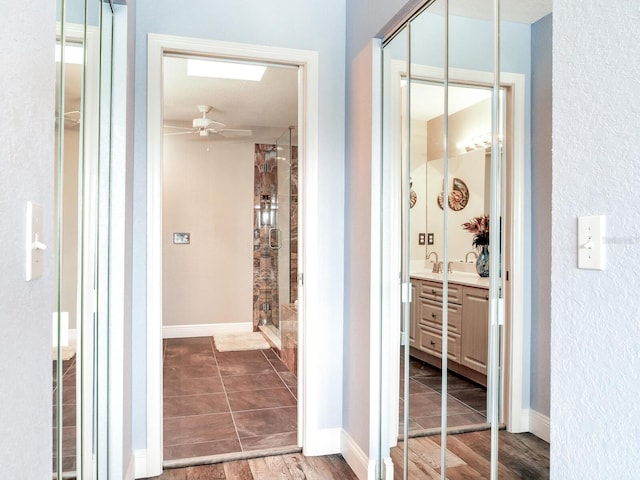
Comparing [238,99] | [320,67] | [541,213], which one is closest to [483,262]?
[541,213]

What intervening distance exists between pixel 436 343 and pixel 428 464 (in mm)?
496

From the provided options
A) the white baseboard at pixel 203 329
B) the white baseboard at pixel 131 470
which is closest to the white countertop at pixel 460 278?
the white baseboard at pixel 131 470

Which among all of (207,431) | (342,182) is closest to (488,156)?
(342,182)

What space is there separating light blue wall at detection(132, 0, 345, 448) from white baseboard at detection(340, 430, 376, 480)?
12cm

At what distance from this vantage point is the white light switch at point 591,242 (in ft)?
3.12

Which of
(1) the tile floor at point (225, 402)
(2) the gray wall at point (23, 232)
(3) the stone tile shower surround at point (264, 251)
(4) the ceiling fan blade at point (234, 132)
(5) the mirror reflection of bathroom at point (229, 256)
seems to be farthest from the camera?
(4) the ceiling fan blade at point (234, 132)

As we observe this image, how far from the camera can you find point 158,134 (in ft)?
7.93

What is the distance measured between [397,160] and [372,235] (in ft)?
1.22

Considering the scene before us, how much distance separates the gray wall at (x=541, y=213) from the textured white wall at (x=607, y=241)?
0.50 ft

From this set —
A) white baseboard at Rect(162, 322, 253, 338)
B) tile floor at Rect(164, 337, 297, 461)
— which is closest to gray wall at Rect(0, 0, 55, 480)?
tile floor at Rect(164, 337, 297, 461)

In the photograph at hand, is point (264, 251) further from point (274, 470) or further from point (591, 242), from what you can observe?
point (591, 242)

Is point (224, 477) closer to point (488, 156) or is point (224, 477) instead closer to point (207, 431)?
point (207, 431)

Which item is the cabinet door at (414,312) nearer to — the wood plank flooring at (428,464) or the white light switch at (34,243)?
the wood plank flooring at (428,464)

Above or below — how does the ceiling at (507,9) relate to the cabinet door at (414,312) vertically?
above
